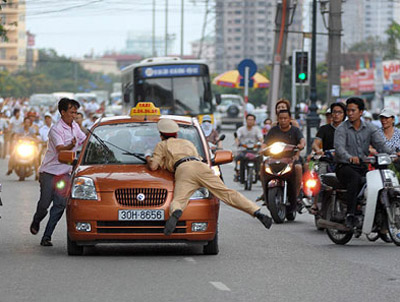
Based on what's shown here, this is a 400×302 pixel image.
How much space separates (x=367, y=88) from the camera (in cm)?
10000

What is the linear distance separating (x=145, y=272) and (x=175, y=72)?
28.6 metres

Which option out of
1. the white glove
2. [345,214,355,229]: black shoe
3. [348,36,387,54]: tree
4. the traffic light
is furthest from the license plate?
[348,36,387,54]: tree

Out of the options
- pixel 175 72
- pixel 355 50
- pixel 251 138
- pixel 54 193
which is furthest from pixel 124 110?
pixel 355 50

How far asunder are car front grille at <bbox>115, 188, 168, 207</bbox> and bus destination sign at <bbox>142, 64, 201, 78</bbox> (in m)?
27.0

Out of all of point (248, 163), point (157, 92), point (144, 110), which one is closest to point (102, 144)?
point (144, 110)

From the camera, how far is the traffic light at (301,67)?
36.9 meters

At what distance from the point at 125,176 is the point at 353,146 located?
11.1 ft

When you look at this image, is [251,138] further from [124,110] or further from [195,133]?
[124,110]

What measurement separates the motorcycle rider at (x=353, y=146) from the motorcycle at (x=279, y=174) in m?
3.31

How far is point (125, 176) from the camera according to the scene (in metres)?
12.5

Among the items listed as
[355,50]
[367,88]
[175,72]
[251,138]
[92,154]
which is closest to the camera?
[92,154]

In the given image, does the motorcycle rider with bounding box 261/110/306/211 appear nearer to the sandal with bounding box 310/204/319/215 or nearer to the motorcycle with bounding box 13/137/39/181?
the sandal with bounding box 310/204/319/215

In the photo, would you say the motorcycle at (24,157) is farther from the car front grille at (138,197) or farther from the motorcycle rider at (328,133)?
the car front grille at (138,197)

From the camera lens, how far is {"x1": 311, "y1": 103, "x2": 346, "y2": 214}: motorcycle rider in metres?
16.4
